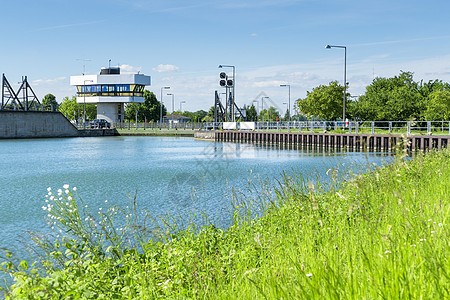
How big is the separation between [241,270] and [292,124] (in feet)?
181

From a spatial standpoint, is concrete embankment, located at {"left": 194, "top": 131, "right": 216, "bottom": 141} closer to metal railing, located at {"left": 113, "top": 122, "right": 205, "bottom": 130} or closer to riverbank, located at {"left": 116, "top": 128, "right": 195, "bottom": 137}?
riverbank, located at {"left": 116, "top": 128, "right": 195, "bottom": 137}

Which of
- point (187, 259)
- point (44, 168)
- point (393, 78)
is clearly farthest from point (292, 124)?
point (187, 259)

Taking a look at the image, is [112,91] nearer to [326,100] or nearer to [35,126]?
[35,126]

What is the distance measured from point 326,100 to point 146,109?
72.3 m

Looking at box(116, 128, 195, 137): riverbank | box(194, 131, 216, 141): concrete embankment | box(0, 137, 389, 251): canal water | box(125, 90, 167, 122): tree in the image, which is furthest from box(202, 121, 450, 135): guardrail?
box(125, 90, 167, 122): tree

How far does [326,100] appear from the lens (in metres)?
66.3

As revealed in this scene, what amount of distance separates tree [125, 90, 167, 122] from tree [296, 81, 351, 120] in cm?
6849

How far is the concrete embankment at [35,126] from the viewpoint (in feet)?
254

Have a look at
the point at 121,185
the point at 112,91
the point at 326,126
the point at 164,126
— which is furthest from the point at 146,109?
the point at 121,185

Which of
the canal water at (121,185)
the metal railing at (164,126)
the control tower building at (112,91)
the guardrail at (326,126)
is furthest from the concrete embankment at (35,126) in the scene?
the canal water at (121,185)

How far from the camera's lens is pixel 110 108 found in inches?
4601

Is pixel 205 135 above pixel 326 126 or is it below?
below

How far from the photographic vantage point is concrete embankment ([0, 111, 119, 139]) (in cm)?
7738

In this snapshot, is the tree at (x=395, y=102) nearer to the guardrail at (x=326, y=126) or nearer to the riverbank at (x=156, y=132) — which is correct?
the guardrail at (x=326, y=126)
